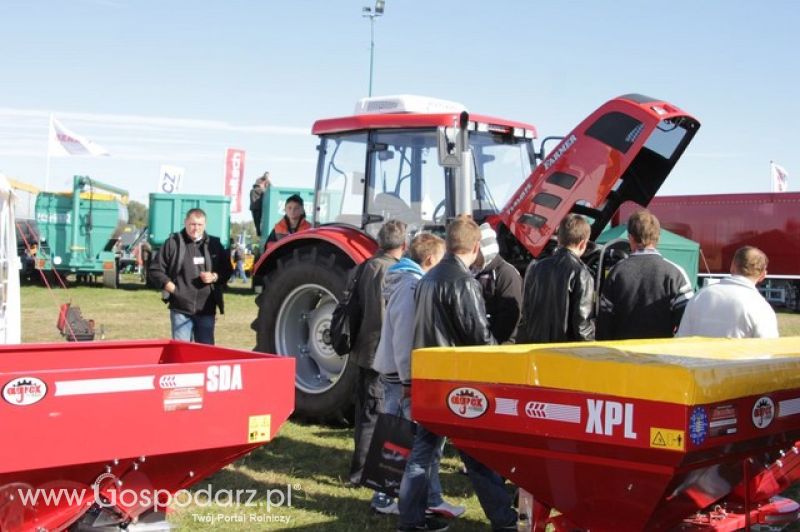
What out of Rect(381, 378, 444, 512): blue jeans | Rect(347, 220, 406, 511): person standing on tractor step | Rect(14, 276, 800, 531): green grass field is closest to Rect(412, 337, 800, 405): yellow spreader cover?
Rect(381, 378, 444, 512): blue jeans

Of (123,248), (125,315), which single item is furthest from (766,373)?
(123,248)

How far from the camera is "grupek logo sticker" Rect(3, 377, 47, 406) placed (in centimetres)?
318

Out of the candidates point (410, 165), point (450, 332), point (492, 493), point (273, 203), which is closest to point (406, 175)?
point (410, 165)

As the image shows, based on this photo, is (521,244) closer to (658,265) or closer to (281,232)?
(658,265)

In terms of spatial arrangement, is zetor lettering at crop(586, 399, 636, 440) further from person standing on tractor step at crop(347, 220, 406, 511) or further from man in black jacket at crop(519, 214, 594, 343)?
person standing on tractor step at crop(347, 220, 406, 511)

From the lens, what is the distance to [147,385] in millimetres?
3518

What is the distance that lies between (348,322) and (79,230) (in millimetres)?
16917

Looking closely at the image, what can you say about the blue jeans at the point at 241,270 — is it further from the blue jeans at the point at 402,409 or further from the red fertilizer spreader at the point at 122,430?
the red fertilizer spreader at the point at 122,430

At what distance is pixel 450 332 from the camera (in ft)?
15.7

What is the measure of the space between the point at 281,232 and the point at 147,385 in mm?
6381

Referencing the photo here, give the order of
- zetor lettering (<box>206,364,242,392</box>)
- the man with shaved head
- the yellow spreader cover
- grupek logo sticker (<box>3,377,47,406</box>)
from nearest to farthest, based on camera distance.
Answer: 1. the yellow spreader cover
2. grupek logo sticker (<box>3,377,47,406</box>)
3. zetor lettering (<box>206,364,242,392</box>)
4. the man with shaved head

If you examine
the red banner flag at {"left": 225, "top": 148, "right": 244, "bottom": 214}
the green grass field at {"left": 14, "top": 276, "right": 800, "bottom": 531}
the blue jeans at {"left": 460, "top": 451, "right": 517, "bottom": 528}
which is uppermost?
the red banner flag at {"left": 225, "top": 148, "right": 244, "bottom": 214}

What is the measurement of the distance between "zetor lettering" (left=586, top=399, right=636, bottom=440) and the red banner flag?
25.1m

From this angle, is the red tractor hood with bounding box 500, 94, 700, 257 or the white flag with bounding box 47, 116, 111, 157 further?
the white flag with bounding box 47, 116, 111, 157
